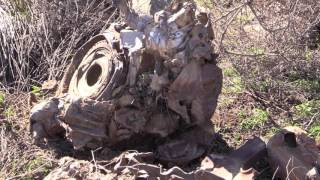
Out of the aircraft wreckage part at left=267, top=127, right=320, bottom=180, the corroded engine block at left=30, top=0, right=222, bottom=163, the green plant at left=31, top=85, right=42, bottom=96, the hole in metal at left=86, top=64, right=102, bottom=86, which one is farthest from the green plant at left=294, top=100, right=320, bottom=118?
the green plant at left=31, top=85, right=42, bottom=96

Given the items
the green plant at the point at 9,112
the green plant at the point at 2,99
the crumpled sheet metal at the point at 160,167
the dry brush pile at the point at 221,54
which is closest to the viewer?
the crumpled sheet metal at the point at 160,167

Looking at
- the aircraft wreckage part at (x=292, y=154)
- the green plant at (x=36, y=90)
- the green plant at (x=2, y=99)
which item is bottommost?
the aircraft wreckage part at (x=292, y=154)

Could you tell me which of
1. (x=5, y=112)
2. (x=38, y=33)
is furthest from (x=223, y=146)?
(x=38, y=33)

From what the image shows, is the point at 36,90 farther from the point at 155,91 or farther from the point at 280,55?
the point at 280,55

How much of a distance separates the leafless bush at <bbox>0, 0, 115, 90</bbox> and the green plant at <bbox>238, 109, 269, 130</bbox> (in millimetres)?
1504

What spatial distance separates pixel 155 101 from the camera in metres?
3.71

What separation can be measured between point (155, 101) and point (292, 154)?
900 millimetres

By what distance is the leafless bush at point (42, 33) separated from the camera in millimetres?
4891

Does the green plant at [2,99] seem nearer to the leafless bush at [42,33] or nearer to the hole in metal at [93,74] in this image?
the leafless bush at [42,33]

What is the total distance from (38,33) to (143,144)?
1757 millimetres

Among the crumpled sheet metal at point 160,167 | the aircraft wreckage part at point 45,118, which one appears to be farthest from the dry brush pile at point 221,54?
the crumpled sheet metal at point 160,167

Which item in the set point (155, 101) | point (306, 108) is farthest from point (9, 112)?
point (306, 108)

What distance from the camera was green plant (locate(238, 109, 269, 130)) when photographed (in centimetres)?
420

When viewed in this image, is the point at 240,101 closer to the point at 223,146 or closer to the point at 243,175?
the point at 223,146
